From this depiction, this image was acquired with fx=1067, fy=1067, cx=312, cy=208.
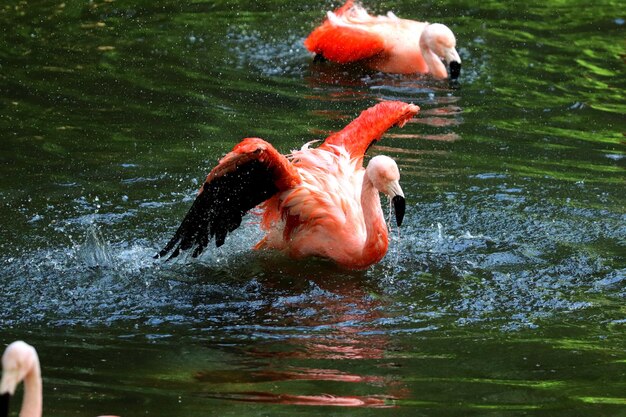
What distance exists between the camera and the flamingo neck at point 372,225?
625 cm

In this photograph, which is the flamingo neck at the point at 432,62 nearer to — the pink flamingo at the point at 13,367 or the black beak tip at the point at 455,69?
the black beak tip at the point at 455,69

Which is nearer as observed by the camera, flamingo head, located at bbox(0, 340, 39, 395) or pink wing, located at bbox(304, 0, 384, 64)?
flamingo head, located at bbox(0, 340, 39, 395)

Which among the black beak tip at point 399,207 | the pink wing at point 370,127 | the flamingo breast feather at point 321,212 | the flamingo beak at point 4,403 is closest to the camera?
the flamingo beak at point 4,403

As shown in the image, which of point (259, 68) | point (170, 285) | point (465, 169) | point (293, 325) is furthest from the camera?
point (259, 68)

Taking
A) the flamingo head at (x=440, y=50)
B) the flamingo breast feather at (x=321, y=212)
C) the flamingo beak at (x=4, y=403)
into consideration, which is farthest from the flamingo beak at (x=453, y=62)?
the flamingo beak at (x=4, y=403)

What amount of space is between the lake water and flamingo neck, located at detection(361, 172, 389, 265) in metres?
0.19

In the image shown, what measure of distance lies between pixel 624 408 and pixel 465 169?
355 cm

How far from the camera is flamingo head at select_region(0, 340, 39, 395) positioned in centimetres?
332

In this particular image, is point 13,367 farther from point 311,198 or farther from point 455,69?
point 455,69

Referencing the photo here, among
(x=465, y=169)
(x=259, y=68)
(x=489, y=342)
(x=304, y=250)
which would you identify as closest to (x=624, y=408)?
(x=489, y=342)

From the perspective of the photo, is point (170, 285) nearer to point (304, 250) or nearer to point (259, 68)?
point (304, 250)

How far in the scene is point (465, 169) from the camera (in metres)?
7.82

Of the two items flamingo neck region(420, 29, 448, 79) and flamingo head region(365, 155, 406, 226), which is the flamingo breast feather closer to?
flamingo head region(365, 155, 406, 226)

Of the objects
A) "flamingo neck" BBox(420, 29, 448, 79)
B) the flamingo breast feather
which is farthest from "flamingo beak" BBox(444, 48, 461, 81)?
the flamingo breast feather
